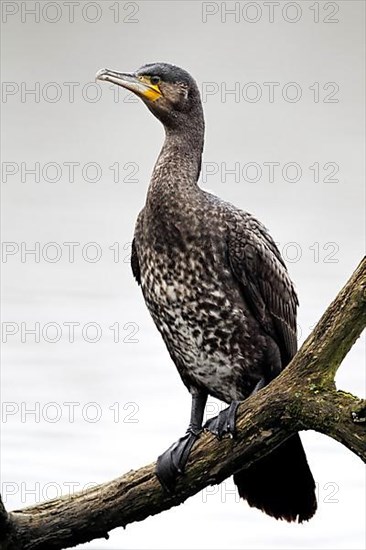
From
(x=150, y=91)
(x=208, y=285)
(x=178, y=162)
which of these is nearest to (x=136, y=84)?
(x=150, y=91)

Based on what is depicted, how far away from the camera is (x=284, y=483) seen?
3094mm

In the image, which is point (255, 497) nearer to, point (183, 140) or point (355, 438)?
point (355, 438)

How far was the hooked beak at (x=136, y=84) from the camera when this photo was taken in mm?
3125

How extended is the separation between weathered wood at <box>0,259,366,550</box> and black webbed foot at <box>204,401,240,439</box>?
2 cm

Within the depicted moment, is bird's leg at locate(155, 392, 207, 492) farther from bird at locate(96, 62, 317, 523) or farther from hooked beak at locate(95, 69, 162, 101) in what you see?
hooked beak at locate(95, 69, 162, 101)

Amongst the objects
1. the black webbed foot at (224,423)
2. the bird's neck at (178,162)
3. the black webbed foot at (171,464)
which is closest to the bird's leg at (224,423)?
the black webbed foot at (224,423)

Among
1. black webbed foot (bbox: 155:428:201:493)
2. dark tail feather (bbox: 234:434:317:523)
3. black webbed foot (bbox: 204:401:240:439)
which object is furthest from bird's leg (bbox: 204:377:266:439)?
dark tail feather (bbox: 234:434:317:523)

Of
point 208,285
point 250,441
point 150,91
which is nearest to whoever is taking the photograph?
point 250,441

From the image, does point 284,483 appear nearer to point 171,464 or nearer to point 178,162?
point 171,464

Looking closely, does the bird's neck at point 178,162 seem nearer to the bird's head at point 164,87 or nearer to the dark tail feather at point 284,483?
the bird's head at point 164,87

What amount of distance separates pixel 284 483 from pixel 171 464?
1.43ft

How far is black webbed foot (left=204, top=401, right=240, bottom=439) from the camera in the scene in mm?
2768

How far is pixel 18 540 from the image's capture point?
302cm

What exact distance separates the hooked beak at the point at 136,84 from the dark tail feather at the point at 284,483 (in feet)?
3.54
